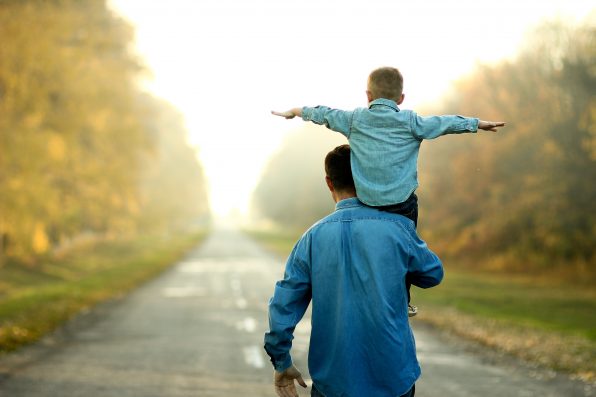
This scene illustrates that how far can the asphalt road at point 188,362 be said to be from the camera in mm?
7961

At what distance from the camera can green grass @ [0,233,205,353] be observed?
44.5ft

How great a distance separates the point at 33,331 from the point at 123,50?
728 inches

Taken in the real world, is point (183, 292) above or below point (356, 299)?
below

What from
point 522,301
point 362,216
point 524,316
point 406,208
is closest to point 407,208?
point 406,208

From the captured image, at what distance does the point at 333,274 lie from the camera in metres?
3.20

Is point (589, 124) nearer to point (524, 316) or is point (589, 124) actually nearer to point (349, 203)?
point (524, 316)

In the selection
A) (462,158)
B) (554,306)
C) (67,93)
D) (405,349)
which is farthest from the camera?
(462,158)

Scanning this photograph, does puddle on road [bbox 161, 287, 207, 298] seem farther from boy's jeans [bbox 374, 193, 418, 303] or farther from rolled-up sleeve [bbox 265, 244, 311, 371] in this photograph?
boy's jeans [bbox 374, 193, 418, 303]

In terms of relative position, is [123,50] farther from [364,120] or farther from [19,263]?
[364,120]

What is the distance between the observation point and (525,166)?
29.8 m

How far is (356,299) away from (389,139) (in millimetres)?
695

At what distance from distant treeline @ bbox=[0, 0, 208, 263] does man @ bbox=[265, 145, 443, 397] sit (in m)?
16.7

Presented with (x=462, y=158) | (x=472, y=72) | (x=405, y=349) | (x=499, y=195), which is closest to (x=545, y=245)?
(x=499, y=195)

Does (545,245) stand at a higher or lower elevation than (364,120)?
lower
